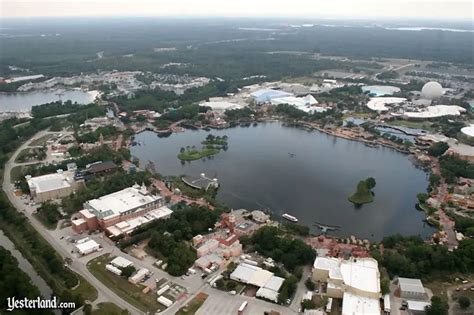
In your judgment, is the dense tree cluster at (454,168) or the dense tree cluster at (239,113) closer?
the dense tree cluster at (454,168)

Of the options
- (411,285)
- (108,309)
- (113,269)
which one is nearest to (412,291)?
(411,285)

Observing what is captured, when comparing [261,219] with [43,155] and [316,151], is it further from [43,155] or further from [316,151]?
[43,155]

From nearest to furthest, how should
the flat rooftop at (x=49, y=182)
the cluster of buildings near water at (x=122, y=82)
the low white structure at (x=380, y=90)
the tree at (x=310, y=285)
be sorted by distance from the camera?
the tree at (x=310, y=285) < the flat rooftop at (x=49, y=182) < the low white structure at (x=380, y=90) < the cluster of buildings near water at (x=122, y=82)

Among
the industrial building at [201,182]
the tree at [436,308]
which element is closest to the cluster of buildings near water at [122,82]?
the industrial building at [201,182]

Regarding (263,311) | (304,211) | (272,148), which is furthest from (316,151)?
(263,311)

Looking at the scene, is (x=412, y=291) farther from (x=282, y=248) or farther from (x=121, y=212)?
(x=121, y=212)

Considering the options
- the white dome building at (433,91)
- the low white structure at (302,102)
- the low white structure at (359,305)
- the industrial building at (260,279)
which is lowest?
the industrial building at (260,279)

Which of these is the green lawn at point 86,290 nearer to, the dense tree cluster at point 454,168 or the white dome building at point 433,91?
the dense tree cluster at point 454,168
